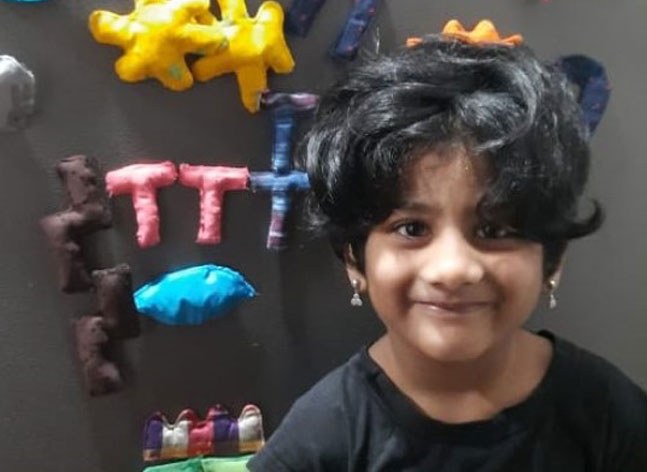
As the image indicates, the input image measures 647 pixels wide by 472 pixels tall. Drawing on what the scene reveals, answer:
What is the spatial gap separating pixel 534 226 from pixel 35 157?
37 centimetres

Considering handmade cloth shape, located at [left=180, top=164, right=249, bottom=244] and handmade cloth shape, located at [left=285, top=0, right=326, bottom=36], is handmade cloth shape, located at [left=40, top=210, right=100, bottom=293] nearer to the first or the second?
handmade cloth shape, located at [left=180, top=164, right=249, bottom=244]

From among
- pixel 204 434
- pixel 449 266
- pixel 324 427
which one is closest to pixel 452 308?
pixel 449 266

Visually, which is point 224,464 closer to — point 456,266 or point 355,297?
point 355,297

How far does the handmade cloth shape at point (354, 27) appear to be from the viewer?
2.61 feet

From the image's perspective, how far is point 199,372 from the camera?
0.84m

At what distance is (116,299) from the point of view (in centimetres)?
79

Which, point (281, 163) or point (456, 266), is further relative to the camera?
point (281, 163)

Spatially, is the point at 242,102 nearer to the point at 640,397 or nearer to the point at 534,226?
the point at 534,226

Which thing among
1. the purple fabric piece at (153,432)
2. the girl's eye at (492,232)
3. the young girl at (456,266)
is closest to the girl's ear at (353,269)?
the young girl at (456,266)

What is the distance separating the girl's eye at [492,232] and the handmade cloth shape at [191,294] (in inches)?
8.5

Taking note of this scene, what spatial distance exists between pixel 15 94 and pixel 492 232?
36 cm

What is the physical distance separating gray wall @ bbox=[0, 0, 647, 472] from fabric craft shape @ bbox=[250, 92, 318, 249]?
0.01m

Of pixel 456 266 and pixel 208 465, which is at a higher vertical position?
pixel 456 266

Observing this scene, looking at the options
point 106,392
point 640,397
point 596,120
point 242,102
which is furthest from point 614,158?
point 106,392
